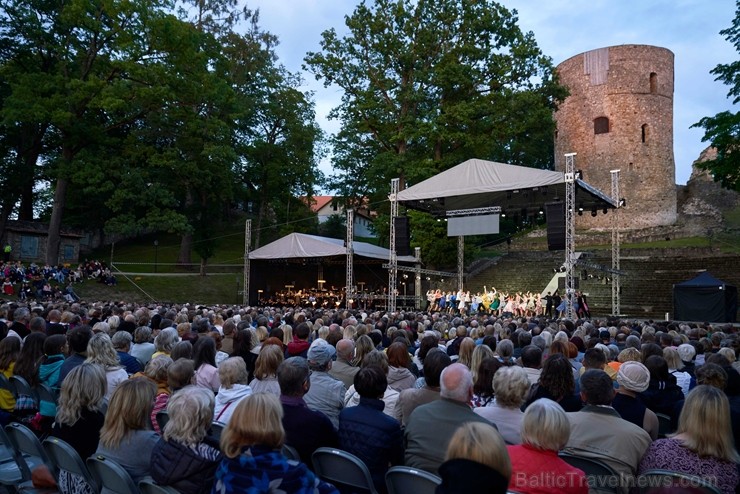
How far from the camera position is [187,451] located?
259 cm

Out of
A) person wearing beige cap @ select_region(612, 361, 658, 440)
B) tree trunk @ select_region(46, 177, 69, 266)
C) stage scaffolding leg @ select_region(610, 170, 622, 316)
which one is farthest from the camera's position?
tree trunk @ select_region(46, 177, 69, 266)

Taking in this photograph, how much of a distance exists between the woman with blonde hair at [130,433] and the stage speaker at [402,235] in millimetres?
16681

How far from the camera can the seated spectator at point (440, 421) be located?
2.91m

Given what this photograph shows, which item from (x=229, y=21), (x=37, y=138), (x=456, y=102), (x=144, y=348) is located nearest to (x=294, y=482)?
(x=144, y=348)

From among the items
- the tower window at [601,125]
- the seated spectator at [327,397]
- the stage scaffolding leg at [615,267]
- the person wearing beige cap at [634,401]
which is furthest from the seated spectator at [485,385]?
the tower window at [601,125]

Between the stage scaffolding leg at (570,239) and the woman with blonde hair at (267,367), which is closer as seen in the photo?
the woman with blonde hair at (267,367)

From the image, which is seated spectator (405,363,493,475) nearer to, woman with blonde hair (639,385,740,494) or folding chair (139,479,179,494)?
woman with blonde hair (639,385,740,494)

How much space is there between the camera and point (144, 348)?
A: 607 centimetres

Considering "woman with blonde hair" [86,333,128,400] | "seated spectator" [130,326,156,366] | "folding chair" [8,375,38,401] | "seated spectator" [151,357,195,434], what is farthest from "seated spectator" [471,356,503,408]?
"seated spectator" [130,326,156,366]

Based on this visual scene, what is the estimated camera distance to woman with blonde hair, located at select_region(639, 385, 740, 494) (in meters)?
2.61

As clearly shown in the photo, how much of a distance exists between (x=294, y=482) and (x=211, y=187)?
28.4 meters

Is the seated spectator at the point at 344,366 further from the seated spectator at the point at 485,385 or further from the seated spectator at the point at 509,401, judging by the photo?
the seated spectator at the point at 509,401

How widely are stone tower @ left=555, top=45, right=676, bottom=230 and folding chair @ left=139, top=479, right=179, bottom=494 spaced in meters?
33.3

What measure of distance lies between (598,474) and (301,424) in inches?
62.6
